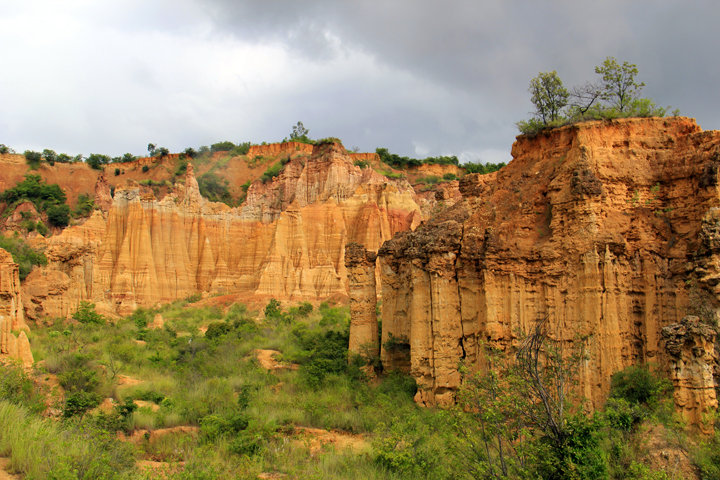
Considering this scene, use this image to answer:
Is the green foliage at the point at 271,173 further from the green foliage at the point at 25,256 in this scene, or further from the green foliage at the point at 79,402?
the green foliage at the point at 79,402

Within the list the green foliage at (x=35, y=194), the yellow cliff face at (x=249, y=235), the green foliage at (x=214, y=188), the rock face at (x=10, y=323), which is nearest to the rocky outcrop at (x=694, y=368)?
the rock face at (x=10, y=323)

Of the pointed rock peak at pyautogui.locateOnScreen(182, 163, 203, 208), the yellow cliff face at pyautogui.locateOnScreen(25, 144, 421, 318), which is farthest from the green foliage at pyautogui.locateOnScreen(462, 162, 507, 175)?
the pointed rock peak at pyautogui.locateOnScreen(182, 163, 203, 208)

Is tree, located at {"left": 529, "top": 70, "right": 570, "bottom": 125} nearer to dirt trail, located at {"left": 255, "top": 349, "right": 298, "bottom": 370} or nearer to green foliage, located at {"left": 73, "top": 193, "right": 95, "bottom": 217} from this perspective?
dirt trail, located at {"left": 255, "top": 349, "right": 298, "bottom": 370}

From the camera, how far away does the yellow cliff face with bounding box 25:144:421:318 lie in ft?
152

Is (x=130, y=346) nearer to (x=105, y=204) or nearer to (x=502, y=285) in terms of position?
(x=502, y=285)

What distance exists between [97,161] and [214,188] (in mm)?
23340

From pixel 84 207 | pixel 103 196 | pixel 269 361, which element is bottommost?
pixel 269 361

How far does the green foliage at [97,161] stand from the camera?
81.5 m

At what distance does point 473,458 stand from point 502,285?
17.5ft

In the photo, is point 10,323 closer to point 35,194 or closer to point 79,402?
point 79,402

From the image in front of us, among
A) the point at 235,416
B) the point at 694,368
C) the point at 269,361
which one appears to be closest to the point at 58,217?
the point at 269,361

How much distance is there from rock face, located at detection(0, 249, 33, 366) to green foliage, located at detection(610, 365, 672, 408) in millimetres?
15540

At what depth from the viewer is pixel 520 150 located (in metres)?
16.6

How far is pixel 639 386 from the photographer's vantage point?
452 inches
